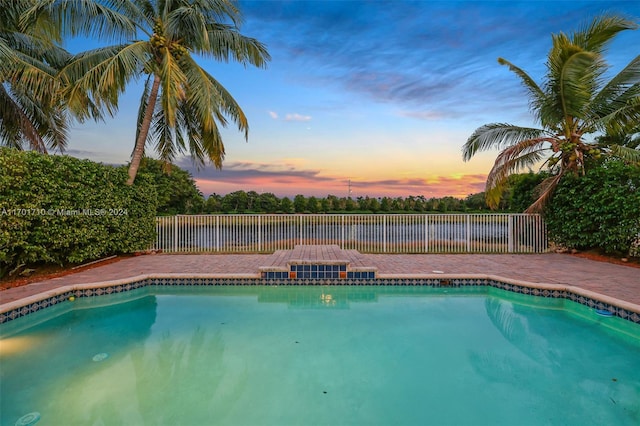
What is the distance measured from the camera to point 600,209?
725 cm

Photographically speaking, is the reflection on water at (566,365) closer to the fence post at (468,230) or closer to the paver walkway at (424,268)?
the paver walkway at (424,268)

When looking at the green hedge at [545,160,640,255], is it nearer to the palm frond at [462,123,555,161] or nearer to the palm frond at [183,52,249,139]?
the palm frond at [462,123,555,161]

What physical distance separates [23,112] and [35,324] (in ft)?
26.3

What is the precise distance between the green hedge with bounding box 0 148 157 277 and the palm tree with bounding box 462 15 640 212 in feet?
31.1

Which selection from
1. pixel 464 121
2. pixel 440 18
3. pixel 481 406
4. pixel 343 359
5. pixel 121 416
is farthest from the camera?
pixel 464 121

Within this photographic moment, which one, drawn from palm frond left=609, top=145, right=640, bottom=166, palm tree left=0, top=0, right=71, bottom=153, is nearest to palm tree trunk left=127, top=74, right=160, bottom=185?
palm tree left=0, top=0, right=71, bottom=153

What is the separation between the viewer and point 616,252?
295 inches

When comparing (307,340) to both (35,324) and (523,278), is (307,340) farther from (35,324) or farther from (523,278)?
(523,278)

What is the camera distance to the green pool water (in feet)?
8.44

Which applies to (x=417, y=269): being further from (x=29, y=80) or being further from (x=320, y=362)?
(x=29, y=80)

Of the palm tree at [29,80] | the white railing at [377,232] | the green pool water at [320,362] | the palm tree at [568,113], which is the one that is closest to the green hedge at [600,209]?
the palm tree at [568,113]

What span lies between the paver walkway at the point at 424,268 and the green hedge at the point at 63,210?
0.58 meters

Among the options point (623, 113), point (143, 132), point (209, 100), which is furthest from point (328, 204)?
point (623, 113)

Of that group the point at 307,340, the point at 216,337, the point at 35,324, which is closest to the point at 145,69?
the point at 35,324
